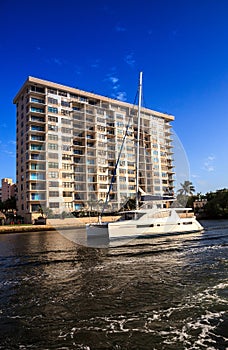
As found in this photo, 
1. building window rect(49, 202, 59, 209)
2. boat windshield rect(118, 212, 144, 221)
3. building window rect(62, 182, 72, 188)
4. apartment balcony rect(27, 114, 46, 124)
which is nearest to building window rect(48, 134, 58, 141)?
building window rect(62, 182, 72, 188)

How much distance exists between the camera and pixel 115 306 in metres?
8.23

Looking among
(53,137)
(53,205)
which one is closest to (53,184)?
(53,205)

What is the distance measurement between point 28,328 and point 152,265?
8481 mm

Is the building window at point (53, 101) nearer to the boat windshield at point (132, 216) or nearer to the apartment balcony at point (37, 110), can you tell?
the apartment balcony at point (37, 110)

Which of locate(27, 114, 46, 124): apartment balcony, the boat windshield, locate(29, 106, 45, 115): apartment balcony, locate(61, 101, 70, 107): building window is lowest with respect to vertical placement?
the boat windshield

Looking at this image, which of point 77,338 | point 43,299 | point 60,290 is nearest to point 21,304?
point 43,299

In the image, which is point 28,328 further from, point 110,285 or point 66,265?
point 66,265

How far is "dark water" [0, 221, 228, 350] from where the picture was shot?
20.3ft

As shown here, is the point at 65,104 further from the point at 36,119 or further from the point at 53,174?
the point at 53,174

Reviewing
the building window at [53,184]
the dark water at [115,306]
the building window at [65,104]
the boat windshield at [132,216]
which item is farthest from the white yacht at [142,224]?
the building window at [65,104]

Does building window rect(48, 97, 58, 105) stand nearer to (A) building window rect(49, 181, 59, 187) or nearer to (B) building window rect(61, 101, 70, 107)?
(B) building window rect(61, 101, 70, 107)

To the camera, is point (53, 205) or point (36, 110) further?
point (36, 110)

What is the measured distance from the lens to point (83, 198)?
1516 centimetres

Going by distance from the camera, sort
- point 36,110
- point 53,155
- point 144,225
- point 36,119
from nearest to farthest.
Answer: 1. point 53,155
2. point 144,225
3. point 36,119
4. point 36,110
